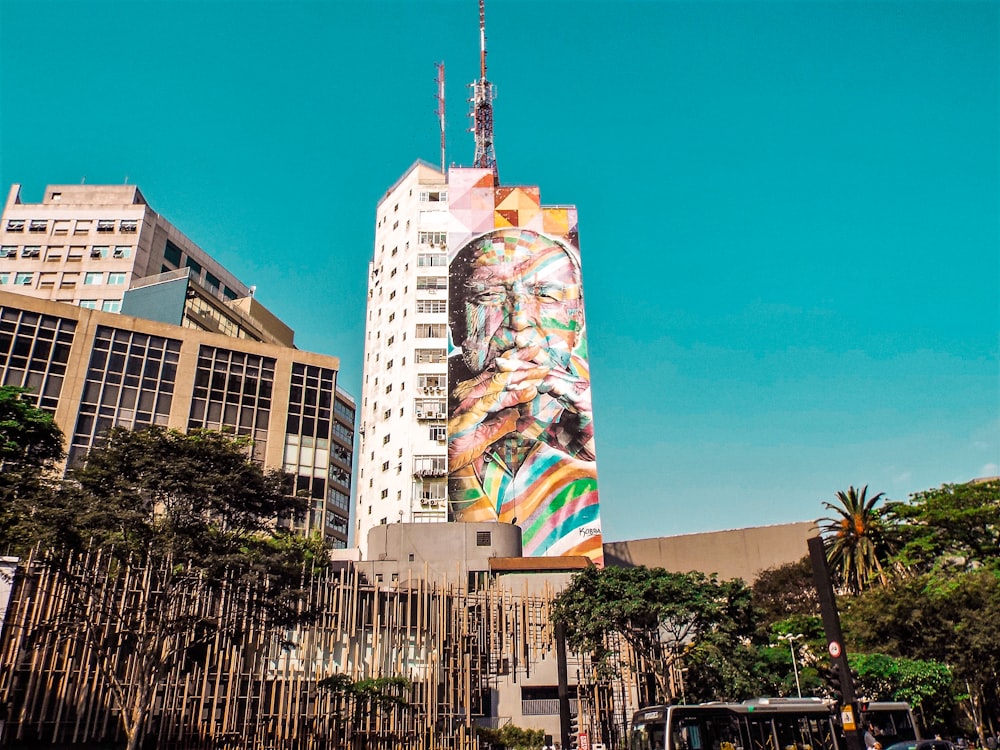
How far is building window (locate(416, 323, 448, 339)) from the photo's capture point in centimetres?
7519

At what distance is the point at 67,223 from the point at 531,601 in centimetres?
6927

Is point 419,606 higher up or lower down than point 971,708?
higher up

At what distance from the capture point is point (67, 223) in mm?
80875

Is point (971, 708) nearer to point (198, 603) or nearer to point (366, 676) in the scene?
point (366, 676)

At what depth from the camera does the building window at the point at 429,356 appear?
74312 mm

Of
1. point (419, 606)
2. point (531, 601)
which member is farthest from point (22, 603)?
point (531, 601)

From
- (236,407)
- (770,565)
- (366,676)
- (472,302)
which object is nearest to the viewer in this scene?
(366,676)

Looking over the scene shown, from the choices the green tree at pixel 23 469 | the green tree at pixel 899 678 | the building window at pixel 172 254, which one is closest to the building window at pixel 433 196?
the building window at pixel 172 254

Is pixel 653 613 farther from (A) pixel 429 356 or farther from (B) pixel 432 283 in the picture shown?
(B) pixel 432 283

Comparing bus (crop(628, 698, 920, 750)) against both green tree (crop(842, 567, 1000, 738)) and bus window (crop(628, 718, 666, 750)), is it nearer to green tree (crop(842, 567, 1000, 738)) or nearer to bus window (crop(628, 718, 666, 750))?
bus window (crop(628, 718, 666, 750))

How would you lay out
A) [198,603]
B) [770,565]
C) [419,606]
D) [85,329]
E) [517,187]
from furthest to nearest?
[517,187], [770,565], [85,329], [419,606], [198,603]

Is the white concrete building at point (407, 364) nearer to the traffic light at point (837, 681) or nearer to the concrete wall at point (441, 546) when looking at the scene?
the concrete wall at point (441, 546)

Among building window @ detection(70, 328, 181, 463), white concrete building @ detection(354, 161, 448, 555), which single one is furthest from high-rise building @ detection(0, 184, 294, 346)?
white concrete building @ detection(354, 161, 448, 555)

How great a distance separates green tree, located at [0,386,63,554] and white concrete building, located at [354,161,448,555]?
111 ft
